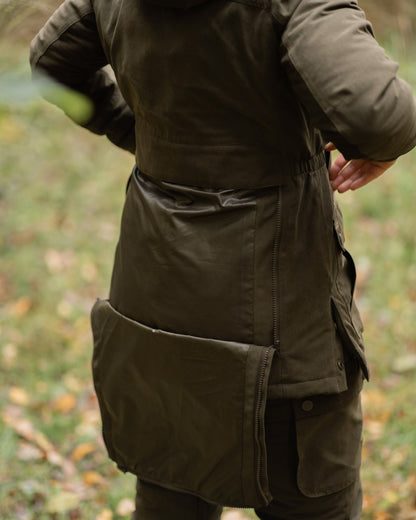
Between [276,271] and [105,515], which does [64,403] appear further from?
[276,271]

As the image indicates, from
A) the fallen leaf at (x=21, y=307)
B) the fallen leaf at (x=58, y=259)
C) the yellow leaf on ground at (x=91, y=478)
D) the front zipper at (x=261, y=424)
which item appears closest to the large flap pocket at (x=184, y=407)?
the front zipper at (x=261, y=424)

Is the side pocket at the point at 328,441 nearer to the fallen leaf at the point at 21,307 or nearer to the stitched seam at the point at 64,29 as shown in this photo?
the stitched seam at the point at 64,29

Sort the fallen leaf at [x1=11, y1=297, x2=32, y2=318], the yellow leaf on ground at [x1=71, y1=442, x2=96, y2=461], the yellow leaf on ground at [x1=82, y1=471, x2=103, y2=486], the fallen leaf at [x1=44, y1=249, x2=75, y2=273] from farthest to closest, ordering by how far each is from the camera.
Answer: the fallen leaf at [x1=44, y1=249, x2=75, y2=273]
the fallen leaf at [x1=11, y1=297, x2=32, y2=318]
the yellow leaf on ground at [x1=71, y1=442, x2=96, y2=461]
the yellow leaf on ground at [x1=82, y1=471, x2=103, y2=486]

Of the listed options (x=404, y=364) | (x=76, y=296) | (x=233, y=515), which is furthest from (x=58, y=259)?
(x=233, y=515)

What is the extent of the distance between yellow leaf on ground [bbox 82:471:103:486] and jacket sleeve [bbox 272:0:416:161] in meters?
1.90

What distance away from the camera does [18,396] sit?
3.21 metres

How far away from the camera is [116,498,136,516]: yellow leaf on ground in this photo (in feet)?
8.31

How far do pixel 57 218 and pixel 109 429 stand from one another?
3.13 m

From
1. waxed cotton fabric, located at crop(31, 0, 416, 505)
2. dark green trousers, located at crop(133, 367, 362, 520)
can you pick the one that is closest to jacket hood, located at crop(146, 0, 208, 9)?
waxed cotton fabric, located at crop(31, 0, 416, 505)

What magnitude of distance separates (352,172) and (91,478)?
5.66 feet

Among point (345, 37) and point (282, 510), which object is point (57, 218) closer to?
point (282, 510)

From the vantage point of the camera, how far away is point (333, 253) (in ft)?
5.19

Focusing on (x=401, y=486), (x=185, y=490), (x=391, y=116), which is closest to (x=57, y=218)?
(x=401, y=486)

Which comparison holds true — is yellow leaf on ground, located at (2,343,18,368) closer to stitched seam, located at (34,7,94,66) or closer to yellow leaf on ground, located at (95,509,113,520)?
yellow leaf on ground, located at (95,509,113,520)
